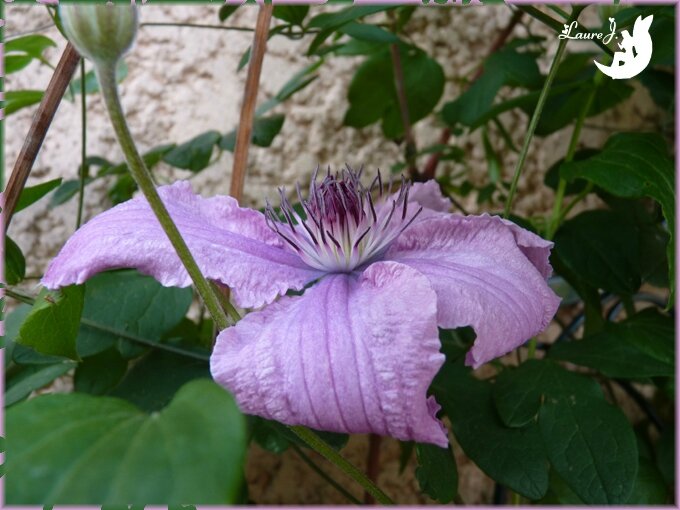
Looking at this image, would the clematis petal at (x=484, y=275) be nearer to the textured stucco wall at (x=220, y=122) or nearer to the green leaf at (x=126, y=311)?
the green leaf at (x=126, y=311)

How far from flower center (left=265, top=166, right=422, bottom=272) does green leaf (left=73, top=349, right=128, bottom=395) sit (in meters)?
0.20

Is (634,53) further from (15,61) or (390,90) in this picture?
(15,61)

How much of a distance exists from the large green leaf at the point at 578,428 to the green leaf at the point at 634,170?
0.13 meters

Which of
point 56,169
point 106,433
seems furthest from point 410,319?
point 56,169

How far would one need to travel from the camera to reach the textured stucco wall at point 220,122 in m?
0.81

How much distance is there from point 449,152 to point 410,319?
641 millimetres

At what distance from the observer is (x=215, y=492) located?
19 centimetres

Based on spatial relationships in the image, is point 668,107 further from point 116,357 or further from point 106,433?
point 106,433

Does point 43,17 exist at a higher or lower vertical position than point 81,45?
lower

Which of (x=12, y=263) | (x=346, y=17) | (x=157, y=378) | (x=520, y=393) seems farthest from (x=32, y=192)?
(x=520, y=393)

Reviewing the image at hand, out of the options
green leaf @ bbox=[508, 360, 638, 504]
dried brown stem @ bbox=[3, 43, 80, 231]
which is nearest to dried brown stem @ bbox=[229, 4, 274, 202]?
dried brown stem @ bbox=[3, 43, 80, 231]

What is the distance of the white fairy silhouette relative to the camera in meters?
0.50

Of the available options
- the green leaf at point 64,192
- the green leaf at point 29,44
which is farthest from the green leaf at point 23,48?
the green leaf at point 64,192

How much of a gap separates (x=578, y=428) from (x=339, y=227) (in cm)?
20
